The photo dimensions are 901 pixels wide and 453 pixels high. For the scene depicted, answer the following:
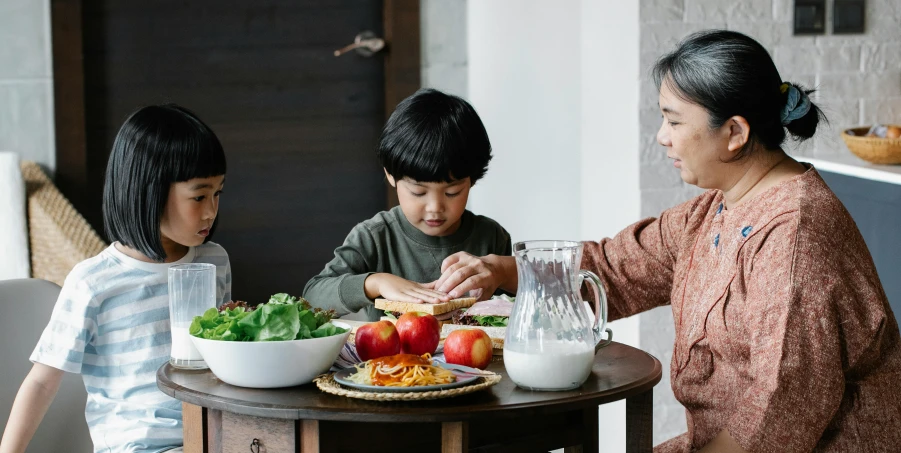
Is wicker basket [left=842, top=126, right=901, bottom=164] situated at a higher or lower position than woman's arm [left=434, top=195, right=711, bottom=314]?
higher

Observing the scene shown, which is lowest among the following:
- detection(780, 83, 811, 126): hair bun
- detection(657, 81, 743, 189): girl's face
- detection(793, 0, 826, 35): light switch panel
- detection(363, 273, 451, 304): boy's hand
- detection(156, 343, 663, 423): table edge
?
detection(156, 343, 663, 423): table edge

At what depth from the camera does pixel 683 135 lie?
1.60m

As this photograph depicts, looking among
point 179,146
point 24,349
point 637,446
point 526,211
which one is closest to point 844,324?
point 637,446

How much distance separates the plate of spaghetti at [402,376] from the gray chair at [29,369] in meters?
0.77

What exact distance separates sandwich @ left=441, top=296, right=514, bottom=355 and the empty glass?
363mm

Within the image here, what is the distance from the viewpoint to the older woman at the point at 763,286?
1407mm

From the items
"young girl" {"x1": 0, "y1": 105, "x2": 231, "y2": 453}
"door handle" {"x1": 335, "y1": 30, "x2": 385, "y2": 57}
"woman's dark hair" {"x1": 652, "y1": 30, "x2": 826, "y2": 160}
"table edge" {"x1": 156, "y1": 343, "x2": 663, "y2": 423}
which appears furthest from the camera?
"door handle" {"x1": 335, "y1": 30, "x2": 385, "y2": 57}

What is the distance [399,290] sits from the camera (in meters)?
1.74

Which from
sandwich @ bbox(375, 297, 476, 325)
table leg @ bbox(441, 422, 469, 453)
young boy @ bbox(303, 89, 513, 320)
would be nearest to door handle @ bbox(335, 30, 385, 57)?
young boy @ bbox(303, 89, 513, 320)

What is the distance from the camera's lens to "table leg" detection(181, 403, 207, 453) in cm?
138

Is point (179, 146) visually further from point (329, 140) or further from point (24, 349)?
point (329, 140)

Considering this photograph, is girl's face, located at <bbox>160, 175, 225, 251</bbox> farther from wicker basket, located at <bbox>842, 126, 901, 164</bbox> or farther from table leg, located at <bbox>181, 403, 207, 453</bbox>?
wicker basket, located at <bbox>842, 126, 901, 164</bbox>

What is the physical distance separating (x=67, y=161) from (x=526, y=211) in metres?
1.42

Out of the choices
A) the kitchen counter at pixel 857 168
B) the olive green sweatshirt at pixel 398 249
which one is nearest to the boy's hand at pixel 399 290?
the olive green sweatshirt at pixel 398 249
